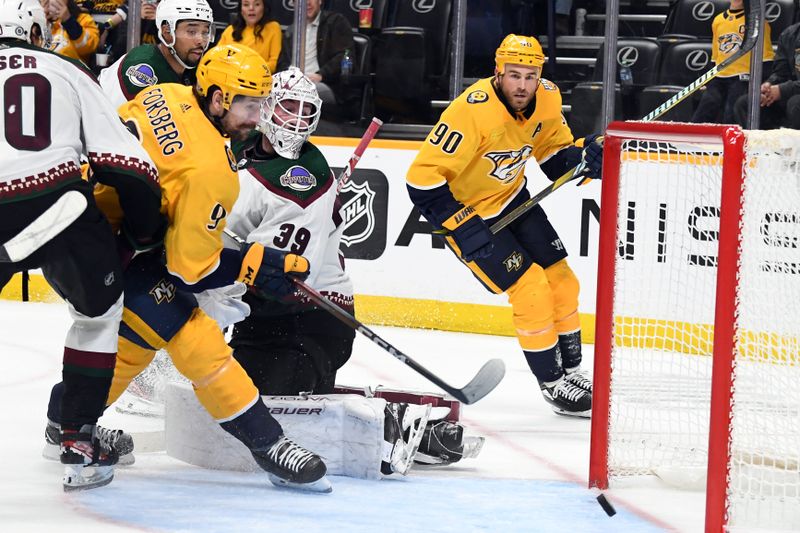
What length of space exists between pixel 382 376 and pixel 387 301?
3.87ft

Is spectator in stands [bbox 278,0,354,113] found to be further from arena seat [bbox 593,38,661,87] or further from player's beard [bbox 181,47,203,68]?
player's beard [bbox 181,47,203,68]

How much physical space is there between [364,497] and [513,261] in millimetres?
1320

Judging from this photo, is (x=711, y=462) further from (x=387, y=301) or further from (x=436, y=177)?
(x=387, y=301)

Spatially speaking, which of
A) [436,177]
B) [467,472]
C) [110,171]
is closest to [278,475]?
[467,472]

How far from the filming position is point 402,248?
566 cm

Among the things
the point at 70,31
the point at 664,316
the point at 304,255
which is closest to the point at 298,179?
the point at 304,255

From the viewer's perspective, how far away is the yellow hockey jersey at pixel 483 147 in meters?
3.94

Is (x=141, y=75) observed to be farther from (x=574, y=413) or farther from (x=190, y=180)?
(x=574, y=413)

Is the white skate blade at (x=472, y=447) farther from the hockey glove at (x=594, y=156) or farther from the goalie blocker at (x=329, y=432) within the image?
the hockey glove at (x=594, y=156)

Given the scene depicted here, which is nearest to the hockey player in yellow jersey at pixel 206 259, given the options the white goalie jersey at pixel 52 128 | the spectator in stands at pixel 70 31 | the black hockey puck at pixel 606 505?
the white goalie jersey at pixel 52 128

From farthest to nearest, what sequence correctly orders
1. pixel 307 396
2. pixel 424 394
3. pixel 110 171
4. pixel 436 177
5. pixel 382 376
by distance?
pixel 382 376 → pixel 436 177 → pixel 424 394 → pixel 307 396 → pixel 110 171

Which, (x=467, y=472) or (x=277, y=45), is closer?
(x=467, y=472)

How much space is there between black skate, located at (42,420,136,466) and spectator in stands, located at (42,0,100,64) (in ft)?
11.5

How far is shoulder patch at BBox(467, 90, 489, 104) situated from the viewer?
398 centimetres
